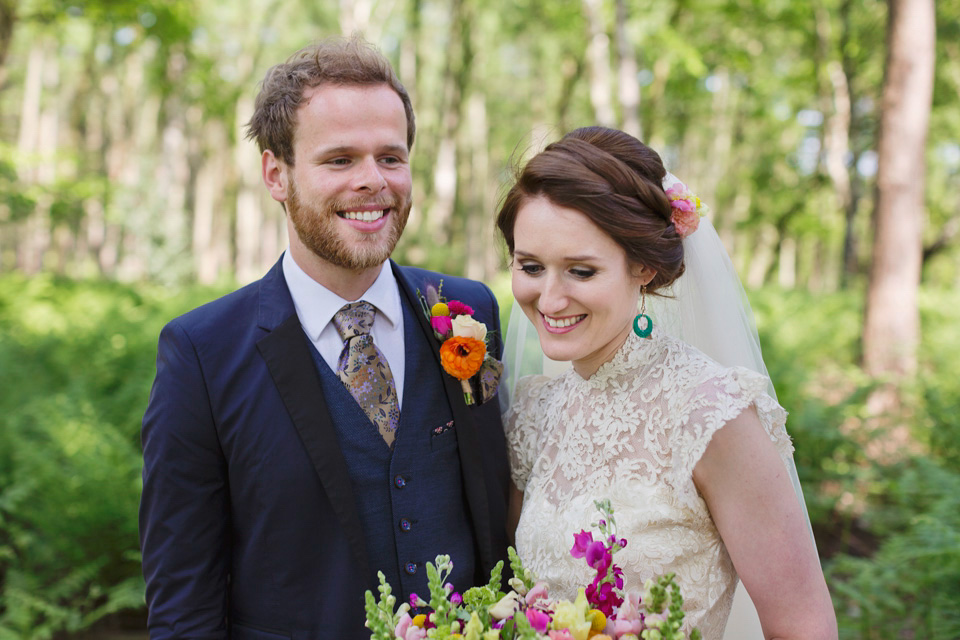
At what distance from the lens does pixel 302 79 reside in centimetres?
237

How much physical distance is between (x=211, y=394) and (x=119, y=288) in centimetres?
1277

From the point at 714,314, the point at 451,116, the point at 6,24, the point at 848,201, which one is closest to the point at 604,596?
the point at 714,314

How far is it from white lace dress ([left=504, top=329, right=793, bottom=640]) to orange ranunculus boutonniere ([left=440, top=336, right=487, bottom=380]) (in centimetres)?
36

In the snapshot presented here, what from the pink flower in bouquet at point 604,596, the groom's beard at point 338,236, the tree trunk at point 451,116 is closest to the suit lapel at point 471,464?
the groom's beard at point 338,236

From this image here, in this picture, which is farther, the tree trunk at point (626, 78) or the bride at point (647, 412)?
the tree trunk at point (626, 78)

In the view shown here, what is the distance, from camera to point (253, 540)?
2.20 metres

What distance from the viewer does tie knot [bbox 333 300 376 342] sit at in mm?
2406

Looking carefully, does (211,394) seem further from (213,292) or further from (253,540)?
(213,292)

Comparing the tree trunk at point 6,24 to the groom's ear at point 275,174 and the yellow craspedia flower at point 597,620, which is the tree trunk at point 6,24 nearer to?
the groom's ear at point 275,174

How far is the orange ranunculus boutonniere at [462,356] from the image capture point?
92.4 inches

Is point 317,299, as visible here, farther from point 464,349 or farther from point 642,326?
point 642,326

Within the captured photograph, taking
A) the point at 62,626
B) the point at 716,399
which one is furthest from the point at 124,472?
the point at 716,399

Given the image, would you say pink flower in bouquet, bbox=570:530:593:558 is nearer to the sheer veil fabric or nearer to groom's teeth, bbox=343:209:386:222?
the sheer veil fabric

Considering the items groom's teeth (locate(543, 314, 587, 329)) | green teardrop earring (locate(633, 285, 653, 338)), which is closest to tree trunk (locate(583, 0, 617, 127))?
green teardrop earring (locate(633, 285, 653, 338))
